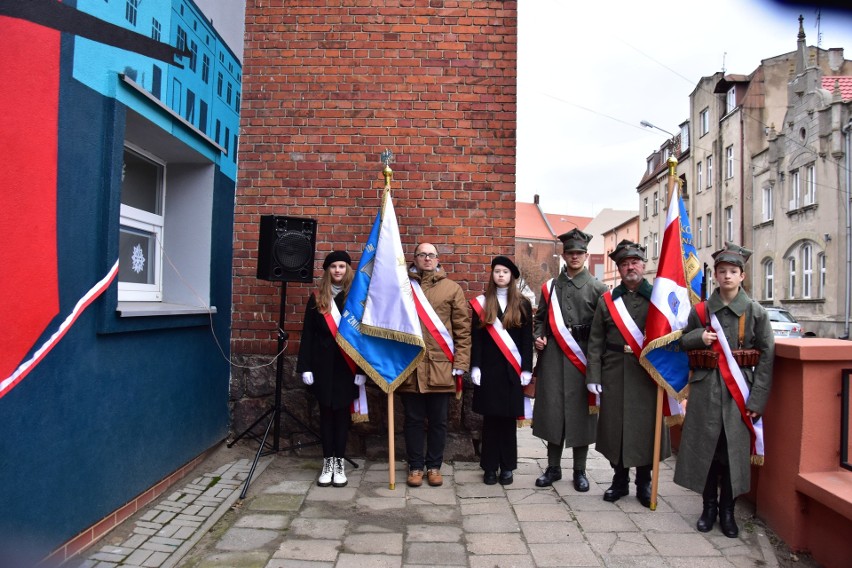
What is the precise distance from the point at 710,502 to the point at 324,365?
9.53ft

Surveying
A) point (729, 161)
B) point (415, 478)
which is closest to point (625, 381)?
point (415, 478)

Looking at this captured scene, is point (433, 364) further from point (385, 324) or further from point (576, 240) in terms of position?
point (576, 240)

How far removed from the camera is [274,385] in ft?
18.6

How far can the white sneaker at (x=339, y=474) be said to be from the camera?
474 cm

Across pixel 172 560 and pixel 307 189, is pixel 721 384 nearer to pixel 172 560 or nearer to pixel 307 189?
pixel 172 560

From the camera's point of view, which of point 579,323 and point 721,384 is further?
point 579,323

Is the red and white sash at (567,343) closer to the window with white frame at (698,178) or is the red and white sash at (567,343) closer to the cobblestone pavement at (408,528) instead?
the cobblestone pavement at (408,528)

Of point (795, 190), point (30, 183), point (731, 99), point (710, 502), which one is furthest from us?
point (731, 99)

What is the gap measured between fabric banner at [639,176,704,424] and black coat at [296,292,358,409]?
2.25 m

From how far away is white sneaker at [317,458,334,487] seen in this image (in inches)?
187

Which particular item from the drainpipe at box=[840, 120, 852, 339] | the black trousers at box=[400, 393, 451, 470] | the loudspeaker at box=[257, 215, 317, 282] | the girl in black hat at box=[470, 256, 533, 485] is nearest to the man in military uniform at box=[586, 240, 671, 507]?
the girl in black hat at box=[470, 256, 533, 485]

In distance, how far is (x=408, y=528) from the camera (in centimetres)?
394

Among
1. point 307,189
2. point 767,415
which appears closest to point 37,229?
point 307,189

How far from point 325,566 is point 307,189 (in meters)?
3.43
